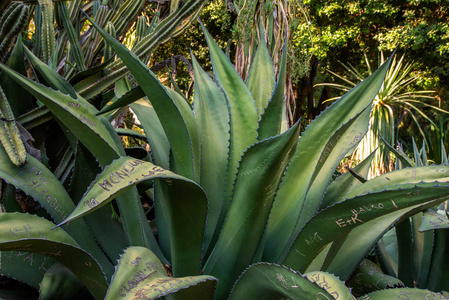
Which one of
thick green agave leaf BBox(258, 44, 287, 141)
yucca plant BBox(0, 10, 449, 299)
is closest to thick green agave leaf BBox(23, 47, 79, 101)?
yucca plant BBox(0, 10, 449, 299)

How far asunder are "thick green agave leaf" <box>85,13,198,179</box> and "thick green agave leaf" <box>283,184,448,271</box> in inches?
9.8

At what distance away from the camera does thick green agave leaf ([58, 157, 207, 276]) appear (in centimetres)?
59

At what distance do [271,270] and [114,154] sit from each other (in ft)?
1.20

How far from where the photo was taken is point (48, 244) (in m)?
0.67

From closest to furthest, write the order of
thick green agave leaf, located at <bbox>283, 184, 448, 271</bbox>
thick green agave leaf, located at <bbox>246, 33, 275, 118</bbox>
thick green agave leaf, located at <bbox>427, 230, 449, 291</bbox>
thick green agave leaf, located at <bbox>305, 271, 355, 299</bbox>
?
thick green agave leaf, located at <bbox>305, 271, 355, 299</bbox> < thick green agave leaf, located at <bbox>283, 184, 448, 271</bbox> < thick green agave leaf, located at <bbox>427, 230, 449, 291</bbox> < thick green agave leaf, located at <bbox>246, 33, 275, 118</bbox>

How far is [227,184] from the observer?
34.6 inches

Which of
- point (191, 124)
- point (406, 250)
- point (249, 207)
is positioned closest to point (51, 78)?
point (191, 124)

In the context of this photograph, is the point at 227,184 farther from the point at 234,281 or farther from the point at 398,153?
the point at 398,153

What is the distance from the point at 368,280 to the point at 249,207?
1.16ft

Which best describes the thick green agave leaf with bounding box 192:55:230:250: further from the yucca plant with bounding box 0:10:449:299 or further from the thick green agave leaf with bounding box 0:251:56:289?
the thick green agave leaf with bounding box 0:251:56:289

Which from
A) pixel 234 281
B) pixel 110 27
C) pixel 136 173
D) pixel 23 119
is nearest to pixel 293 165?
pixel 234 281

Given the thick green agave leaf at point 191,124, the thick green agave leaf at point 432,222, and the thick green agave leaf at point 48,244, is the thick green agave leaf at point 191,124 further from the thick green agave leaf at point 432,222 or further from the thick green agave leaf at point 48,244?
the thick green agave leaf at point 432,222

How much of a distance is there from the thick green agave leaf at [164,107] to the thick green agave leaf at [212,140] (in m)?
0.12

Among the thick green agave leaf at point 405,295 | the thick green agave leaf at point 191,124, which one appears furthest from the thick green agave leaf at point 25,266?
the thick green agave leaf at point 405,295
